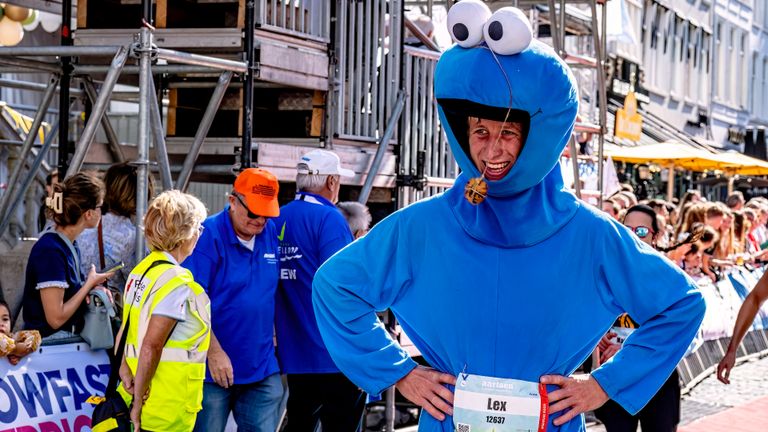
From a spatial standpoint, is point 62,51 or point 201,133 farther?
point 201,133

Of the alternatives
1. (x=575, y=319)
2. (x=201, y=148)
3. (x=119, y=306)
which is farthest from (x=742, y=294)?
(x=575, y=319)

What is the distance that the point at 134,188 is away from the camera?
6.05m

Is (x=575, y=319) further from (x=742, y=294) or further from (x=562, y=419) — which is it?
(x=742, y=294)

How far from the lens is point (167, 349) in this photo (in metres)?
5.11

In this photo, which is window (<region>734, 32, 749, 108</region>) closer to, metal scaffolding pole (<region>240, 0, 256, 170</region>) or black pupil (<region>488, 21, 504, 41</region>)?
metal scaffolding pole (<region>240, 0, 256, 170</region>)

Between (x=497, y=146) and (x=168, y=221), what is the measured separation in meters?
2.16

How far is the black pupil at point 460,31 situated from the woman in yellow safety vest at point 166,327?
211 cm

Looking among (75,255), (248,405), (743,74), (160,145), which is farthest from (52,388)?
(743,74)

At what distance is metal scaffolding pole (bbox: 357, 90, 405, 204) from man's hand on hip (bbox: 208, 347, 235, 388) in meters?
2.33

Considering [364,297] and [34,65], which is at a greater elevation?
[34,65]

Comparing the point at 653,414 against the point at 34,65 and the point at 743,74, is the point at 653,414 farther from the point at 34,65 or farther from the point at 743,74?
the point at 743,74

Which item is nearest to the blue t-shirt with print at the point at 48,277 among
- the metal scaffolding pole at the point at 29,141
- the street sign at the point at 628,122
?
the metal scaffolding pole at the point at 29,141

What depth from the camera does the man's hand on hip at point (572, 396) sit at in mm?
3316

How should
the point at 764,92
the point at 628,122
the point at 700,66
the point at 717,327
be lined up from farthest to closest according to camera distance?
the point at 764,92
the point at 700,66
the point at 628,122
the point at 717,327
